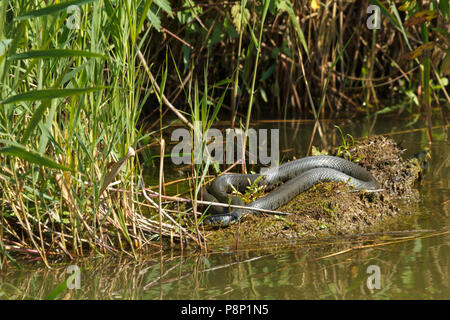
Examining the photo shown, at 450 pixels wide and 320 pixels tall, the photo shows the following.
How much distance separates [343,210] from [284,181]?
0.91m

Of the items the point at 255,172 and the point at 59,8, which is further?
the point at 255,172

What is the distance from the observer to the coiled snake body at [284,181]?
14.8 feet

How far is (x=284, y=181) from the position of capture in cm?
521

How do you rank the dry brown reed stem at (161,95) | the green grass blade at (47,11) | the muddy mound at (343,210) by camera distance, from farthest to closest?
the muddy mound at (343,210) → the dry brown reed stem at (161,95) → the green grass blade at (47,11)

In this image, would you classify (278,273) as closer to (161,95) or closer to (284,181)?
(161,95)

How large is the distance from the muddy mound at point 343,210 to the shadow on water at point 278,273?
20 cm

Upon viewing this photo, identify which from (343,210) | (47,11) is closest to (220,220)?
(343,210)

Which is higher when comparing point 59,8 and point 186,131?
point 59,8

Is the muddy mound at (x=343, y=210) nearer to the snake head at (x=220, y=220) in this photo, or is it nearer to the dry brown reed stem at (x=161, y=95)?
the snake head at (x=220, y=220)

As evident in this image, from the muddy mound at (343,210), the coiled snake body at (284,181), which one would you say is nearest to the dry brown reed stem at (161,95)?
the coiled snake body at (284,181)

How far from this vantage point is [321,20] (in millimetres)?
7602
